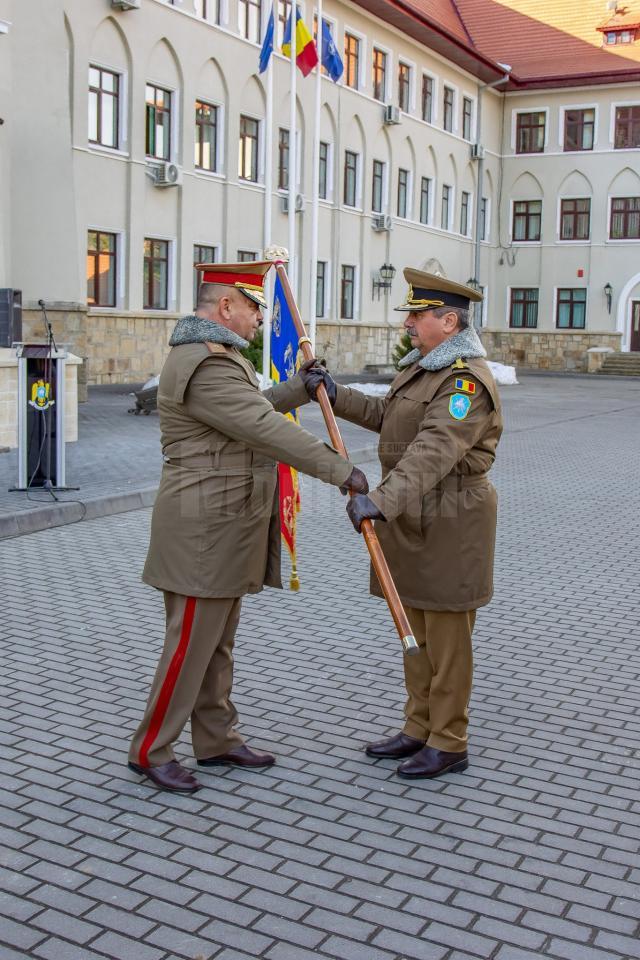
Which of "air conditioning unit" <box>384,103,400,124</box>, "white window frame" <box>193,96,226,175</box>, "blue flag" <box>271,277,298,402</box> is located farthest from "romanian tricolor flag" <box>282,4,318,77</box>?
"air conditioning unit" <box>384,103,400,124</box>

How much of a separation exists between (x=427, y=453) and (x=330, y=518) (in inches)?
261

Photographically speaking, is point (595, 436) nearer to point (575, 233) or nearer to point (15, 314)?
point (15, 314)

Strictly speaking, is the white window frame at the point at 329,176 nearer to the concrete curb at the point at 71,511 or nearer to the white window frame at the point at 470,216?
the white window frame at the point at 470,216

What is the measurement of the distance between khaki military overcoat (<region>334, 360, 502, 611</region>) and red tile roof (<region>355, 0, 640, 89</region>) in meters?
40.5

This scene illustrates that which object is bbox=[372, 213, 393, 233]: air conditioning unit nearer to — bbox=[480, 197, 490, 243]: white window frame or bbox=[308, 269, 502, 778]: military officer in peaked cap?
bbox=[480, 197, 490, 243]: white window frame

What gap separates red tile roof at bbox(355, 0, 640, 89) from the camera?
148ft

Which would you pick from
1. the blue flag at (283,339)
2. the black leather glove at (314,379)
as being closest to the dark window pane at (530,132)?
the blue flag at (283,339)

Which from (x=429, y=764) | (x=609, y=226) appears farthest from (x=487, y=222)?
(x=429, y=764)

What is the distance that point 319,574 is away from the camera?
8.46 metres

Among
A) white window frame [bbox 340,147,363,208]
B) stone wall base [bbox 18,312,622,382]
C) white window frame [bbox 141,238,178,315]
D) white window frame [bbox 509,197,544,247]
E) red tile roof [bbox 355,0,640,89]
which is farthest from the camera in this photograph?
white window frame [bbox 509,197,544,247]

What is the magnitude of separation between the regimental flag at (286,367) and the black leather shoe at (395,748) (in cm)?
164

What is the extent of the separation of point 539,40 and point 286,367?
4633cm

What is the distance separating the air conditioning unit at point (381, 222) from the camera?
3788cm

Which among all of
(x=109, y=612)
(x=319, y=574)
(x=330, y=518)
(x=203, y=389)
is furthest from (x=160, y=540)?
(x=330, y=518)
